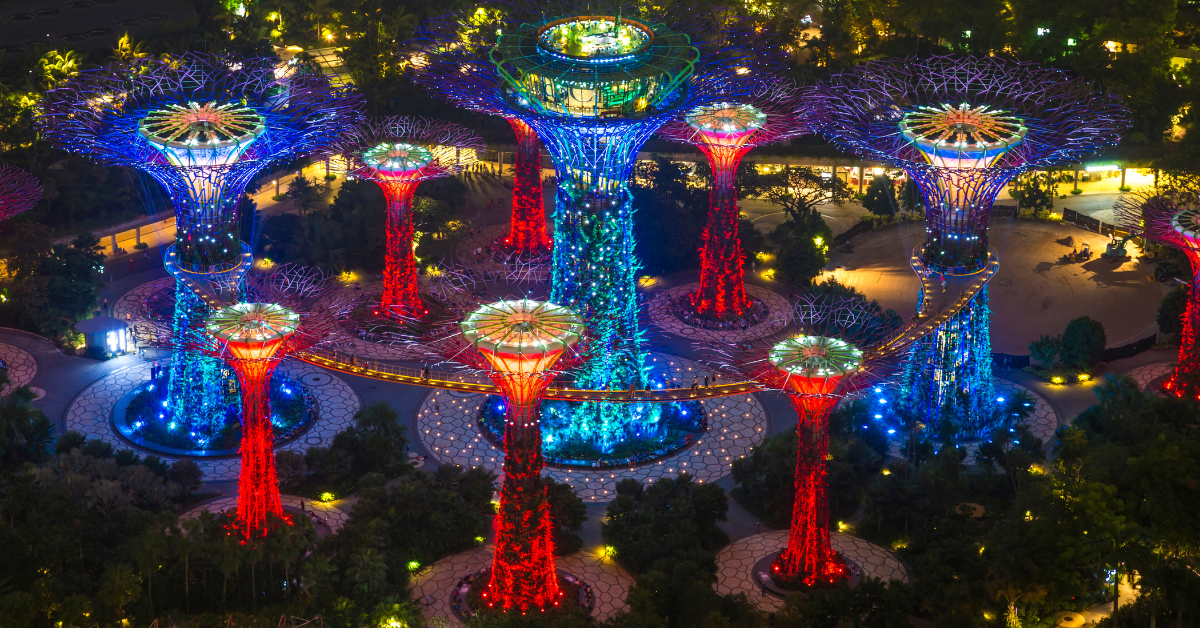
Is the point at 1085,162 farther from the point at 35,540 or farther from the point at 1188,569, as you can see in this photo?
the point at 35,540

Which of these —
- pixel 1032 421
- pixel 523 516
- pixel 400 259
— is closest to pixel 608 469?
pixel 523 516

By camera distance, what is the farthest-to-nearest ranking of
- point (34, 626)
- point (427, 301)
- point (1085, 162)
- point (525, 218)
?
point (1085, 162)
point (525, 218)
point (427, 301)
point (34, 626)

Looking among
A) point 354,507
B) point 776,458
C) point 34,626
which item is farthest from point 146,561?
point 776,458

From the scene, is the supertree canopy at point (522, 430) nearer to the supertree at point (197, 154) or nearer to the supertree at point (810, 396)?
the supertree at point (810, 396)

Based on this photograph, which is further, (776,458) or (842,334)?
(776,458)

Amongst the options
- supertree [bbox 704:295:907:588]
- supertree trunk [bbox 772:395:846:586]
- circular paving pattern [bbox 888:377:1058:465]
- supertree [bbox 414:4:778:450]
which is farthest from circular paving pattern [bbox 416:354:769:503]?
supertree trunk [bbox 772:395:846:586]
